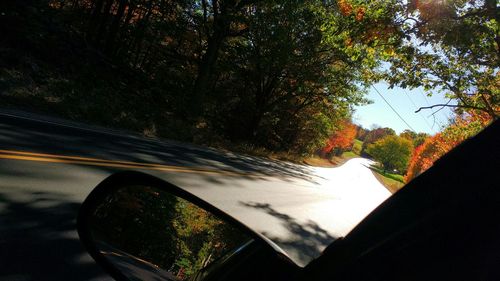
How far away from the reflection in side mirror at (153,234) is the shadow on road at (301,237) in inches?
148

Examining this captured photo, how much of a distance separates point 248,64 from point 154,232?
2426 cm

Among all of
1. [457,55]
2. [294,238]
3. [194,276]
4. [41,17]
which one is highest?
[457,55]

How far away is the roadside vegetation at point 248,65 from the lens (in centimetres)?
1052

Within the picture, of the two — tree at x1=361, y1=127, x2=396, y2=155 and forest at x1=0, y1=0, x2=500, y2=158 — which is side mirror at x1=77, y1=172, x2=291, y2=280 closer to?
forest at x1=0, y1=0, x2=500, y2=158

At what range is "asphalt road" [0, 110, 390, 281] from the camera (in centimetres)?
312

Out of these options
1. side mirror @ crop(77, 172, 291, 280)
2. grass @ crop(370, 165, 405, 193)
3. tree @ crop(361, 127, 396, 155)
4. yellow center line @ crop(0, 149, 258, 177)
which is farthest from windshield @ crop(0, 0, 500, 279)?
tree @ crop(361, 127, 396, 155)

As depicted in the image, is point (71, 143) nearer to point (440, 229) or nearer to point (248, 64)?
point (440, 229)

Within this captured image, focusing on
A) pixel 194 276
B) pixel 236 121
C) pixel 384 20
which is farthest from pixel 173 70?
pixel 194 276

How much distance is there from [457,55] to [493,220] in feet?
47.7

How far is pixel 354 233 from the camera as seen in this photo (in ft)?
2.73

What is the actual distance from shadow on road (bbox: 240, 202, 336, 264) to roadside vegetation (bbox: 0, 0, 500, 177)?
6.11m

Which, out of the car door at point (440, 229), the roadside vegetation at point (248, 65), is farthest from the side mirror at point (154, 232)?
the roadside vegetation at point (248, 65)

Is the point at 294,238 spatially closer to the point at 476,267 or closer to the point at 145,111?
the point at 476,267

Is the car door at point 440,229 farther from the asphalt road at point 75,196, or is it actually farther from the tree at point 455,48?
the tree at point 455,48
